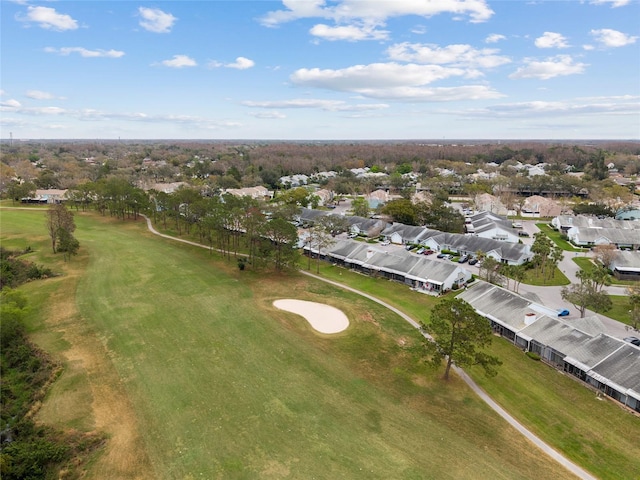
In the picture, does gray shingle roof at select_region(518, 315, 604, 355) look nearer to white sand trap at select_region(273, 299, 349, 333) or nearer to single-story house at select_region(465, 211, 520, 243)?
white sand trap at select_region(273, 299, 349, 333)

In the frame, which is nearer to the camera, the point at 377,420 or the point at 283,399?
the point at 377,420

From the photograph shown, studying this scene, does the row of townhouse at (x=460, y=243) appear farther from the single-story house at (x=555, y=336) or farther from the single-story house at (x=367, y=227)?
the single-story house at (x=555, y=336)

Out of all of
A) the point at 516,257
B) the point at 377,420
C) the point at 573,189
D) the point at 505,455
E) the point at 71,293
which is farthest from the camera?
the point at 573,189

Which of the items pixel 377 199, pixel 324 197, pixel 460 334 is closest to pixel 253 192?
pixel 324 197

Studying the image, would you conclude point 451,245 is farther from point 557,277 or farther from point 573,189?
point 573,189

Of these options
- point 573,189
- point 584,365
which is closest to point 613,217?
point 573,189

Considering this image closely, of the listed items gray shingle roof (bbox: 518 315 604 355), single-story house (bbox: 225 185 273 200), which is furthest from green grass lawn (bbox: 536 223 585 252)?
single-story house (bbox: 225 185 273 200)

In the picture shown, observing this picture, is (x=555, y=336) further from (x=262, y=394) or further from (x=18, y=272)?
(x=18, y=272)
